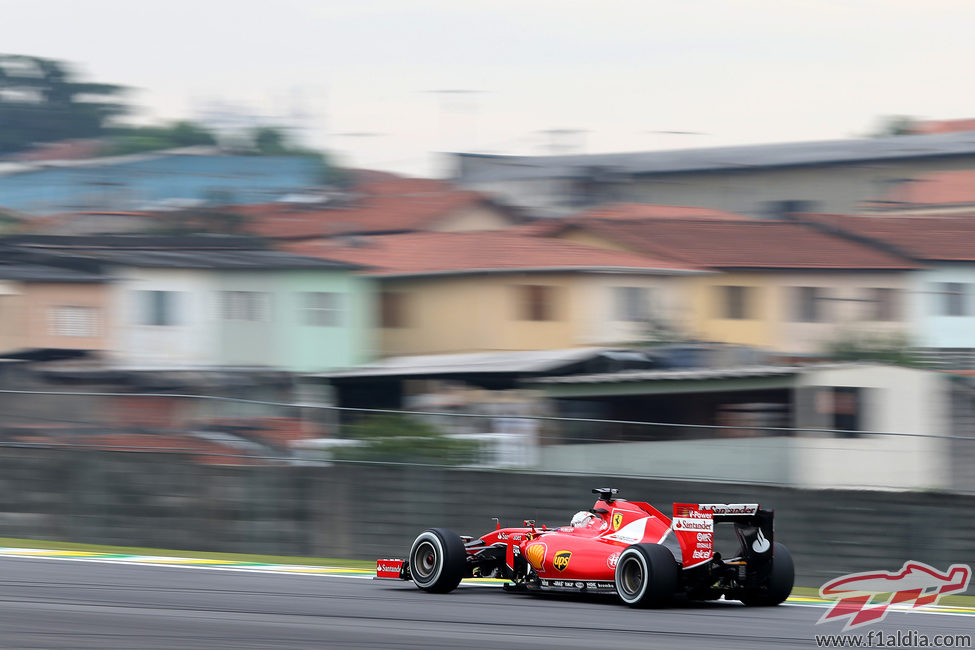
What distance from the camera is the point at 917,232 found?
42.7 m

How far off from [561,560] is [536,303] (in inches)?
1145

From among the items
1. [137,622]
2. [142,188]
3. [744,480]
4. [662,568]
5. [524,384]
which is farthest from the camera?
[142,188]

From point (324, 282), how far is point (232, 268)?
2963mm

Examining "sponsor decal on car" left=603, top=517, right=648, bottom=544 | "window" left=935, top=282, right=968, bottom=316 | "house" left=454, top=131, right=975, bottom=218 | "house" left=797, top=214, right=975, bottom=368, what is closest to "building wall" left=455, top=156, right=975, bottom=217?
"house" left=454, top=131, right=975, bottom=218

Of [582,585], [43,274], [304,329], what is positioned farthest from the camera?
[304,329]

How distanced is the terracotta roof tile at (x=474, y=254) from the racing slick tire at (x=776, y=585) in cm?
2849

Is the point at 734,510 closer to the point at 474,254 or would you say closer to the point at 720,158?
the point at 474,254

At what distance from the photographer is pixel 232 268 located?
1534 inches

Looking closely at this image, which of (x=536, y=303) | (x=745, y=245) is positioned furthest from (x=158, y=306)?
(x=745, y=245)

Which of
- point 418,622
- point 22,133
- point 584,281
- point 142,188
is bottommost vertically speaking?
point 418,622

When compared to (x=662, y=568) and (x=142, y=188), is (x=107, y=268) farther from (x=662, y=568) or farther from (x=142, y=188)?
(x=662, y=568)

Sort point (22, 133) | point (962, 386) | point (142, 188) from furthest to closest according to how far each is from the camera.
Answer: point (22, 133), point (142, 188), point (962, 386)

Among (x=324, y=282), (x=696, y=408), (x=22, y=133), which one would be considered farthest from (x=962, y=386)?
(x=22, y=133)

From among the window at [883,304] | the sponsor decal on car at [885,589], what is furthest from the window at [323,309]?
the sponsor decal on car at [885,589]
